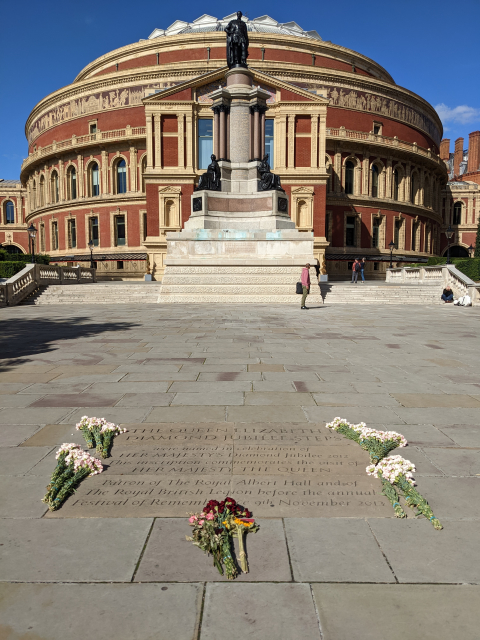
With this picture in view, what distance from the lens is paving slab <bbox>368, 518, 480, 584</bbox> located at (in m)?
2.37

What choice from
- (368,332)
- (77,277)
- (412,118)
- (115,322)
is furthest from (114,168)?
(368,332)

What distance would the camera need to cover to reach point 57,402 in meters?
5.43

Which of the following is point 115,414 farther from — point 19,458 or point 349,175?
point 349,175

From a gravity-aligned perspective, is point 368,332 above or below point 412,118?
below

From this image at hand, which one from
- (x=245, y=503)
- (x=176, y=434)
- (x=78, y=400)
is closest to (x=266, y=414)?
(x=176, y=434)

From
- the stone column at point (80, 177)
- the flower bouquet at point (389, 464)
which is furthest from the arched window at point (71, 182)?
the flower bouquet at point (389, 464)

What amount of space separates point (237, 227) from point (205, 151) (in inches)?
693

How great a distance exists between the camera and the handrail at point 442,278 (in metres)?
22.0

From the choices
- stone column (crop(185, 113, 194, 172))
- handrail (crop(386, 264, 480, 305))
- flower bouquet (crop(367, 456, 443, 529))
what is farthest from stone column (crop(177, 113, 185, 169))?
flower bouquet (crop(367, 456, 443, 529))

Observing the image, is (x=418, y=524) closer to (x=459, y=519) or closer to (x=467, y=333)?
(x=459, y=519)

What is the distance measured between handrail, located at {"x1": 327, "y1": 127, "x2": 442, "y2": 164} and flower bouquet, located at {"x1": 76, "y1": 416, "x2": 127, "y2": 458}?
45818mm

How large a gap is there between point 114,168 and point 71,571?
50.2m

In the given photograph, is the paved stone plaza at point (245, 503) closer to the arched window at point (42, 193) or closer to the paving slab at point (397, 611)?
the paving slab at point (397, 611)

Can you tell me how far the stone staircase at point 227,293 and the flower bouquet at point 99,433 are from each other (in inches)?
628
